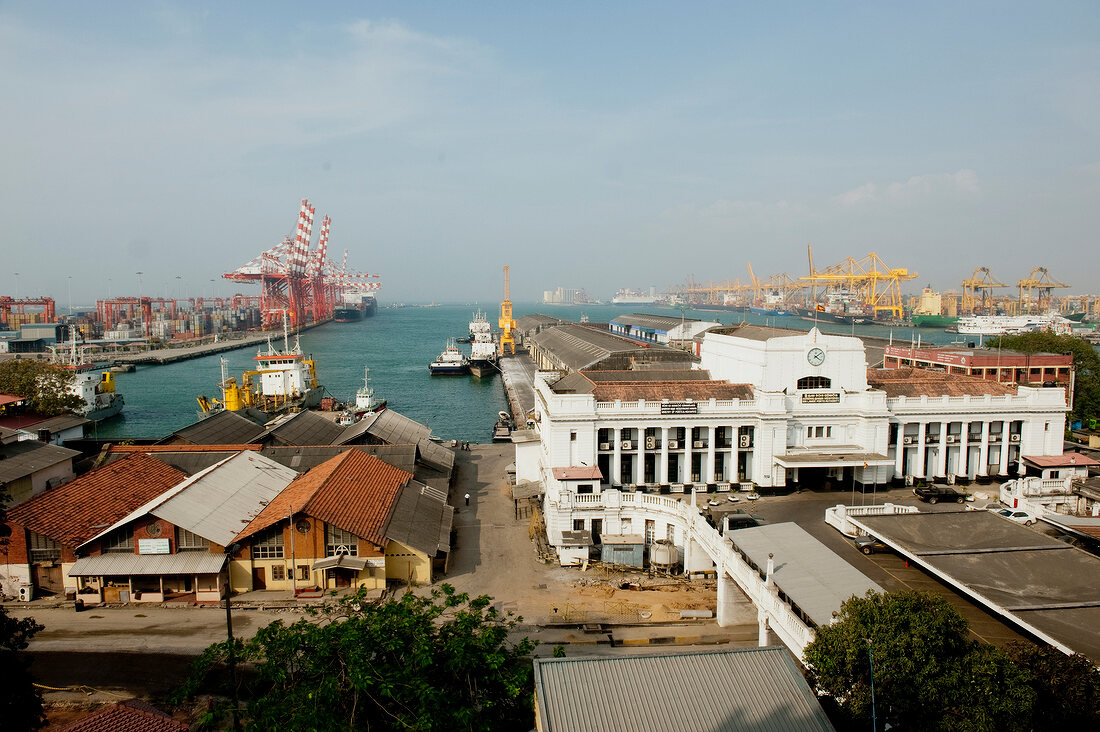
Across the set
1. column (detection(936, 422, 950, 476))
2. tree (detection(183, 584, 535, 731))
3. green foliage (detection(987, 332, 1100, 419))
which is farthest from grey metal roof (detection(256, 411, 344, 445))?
green foliage (detection(987, 332, 1100, 419))

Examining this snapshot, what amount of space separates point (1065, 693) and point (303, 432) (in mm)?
31654

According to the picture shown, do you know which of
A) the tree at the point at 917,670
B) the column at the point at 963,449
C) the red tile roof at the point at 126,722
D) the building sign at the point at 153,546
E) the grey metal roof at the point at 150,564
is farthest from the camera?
the column at the point at 963,449

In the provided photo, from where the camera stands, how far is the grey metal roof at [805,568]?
532 inches

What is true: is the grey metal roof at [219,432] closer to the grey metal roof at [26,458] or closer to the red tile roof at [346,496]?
the grey metal roof at [26,458]

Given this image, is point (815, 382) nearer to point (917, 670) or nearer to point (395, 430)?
point (917, 670)

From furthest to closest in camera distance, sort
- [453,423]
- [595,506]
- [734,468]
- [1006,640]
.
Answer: [453,423] → [734,468] → [595,506] → [1006,640]

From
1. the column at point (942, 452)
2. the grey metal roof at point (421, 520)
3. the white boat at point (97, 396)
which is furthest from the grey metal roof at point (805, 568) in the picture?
the white boat at point (97, 396)

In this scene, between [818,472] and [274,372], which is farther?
[274,372]

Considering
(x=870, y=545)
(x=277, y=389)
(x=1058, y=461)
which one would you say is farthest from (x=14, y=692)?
(x=277, y=389)

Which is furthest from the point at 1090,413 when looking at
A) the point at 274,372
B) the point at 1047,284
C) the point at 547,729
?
the point at 1047,284

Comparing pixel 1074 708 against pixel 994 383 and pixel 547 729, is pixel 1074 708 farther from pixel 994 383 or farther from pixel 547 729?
pixel 994 383

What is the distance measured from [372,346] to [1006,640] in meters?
121

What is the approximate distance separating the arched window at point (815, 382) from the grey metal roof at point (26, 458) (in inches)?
1141

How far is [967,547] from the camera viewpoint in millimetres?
15453
